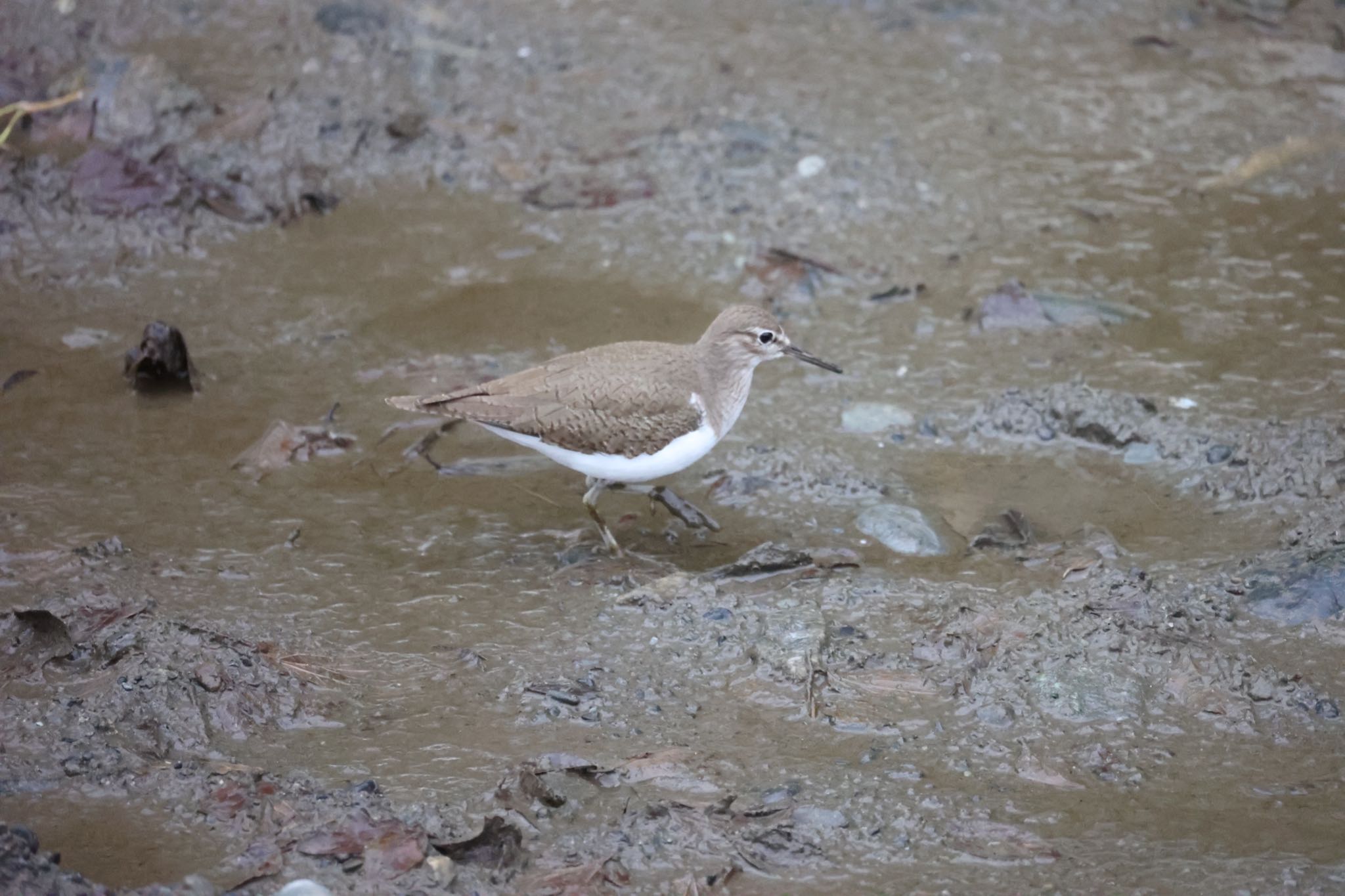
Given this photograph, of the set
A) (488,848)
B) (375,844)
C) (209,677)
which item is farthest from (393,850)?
(209,677)

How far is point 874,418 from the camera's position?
19.6ft

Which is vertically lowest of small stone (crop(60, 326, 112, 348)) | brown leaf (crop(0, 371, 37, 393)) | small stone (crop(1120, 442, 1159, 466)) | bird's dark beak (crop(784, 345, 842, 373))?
small stone (crop(1120, 442, 1159, 466))

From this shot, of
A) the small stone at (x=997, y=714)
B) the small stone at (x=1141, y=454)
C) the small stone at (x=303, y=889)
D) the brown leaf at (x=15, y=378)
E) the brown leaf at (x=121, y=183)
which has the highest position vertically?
the brown leaf at (x=121, y=183)

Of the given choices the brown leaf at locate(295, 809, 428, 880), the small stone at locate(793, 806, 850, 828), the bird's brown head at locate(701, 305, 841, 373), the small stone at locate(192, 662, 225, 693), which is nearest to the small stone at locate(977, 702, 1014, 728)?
the small stone at locate(793, 806, 850, 828)

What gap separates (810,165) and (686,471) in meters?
2.60

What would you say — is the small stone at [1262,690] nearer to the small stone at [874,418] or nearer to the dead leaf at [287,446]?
the small stone at [874,418]

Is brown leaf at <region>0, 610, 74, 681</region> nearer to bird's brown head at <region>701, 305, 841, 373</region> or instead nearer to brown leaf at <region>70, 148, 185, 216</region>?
bird's brown head at <region>701, 305, 841, 373</region>

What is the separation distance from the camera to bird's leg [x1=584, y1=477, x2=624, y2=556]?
210 inches

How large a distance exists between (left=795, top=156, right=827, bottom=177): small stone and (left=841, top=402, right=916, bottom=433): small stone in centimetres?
207

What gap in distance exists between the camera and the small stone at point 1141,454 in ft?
18.6

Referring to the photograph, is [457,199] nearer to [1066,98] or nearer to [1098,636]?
[1066,98]

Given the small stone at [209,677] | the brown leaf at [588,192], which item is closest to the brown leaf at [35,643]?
the small stone at [209,677]

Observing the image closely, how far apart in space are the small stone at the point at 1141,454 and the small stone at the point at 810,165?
272cm

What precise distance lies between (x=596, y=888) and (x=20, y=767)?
1.81 m
